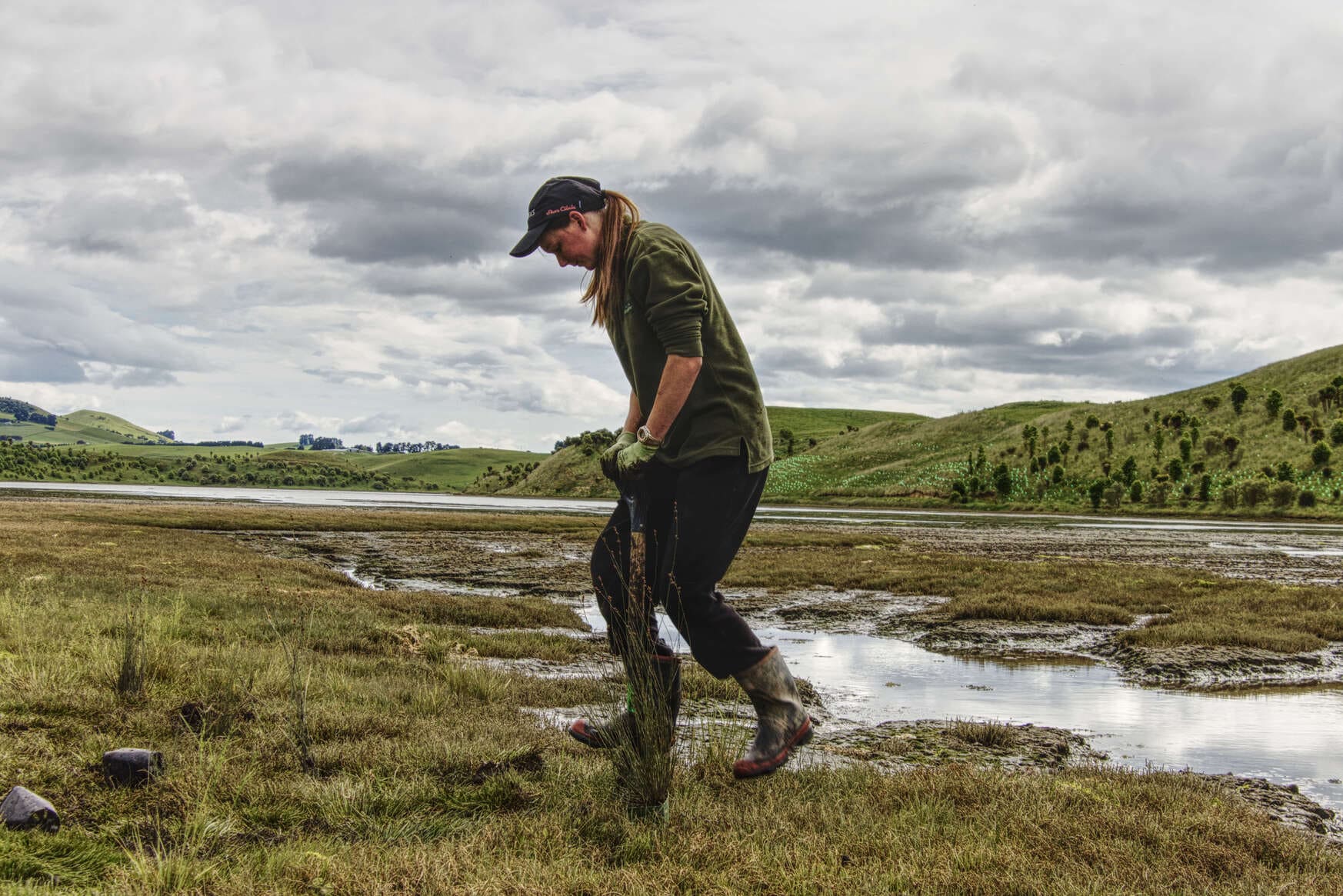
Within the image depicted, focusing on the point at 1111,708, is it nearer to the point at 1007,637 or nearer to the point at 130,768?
the point at 1007,637

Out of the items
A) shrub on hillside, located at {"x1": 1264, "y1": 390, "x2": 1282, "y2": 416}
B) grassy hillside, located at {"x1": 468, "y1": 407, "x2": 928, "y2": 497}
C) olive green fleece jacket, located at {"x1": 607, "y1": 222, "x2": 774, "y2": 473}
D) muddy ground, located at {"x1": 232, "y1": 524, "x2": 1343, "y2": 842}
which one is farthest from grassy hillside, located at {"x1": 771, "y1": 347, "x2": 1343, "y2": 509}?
olive green fleece jacket, located at {"x1": 607, "y1": 222, "x2": 774, "y2": 473}

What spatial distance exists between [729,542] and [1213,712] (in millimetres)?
6132

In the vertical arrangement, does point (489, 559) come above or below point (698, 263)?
below

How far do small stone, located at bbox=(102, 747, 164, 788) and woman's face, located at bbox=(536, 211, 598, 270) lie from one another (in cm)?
312

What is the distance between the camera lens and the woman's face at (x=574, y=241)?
13.0 ft

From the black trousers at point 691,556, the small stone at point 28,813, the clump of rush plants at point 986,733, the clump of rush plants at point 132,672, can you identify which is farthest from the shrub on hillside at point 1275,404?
the small stone at point 28,813

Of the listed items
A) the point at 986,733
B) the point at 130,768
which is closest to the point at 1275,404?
the point at 986,733

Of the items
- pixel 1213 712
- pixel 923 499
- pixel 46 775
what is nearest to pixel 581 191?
pixel 46 775

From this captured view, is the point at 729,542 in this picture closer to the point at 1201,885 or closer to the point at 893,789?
the point at 893,789

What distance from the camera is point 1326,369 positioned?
8219 centimetres

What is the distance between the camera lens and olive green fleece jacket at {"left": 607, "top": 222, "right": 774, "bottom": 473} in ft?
12.4

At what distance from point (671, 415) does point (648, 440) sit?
0.17 m

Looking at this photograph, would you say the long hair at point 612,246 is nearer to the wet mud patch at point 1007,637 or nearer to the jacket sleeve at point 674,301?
the jacket sleeve at point 674,301

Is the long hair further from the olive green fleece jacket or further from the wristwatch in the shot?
the wristwatch
